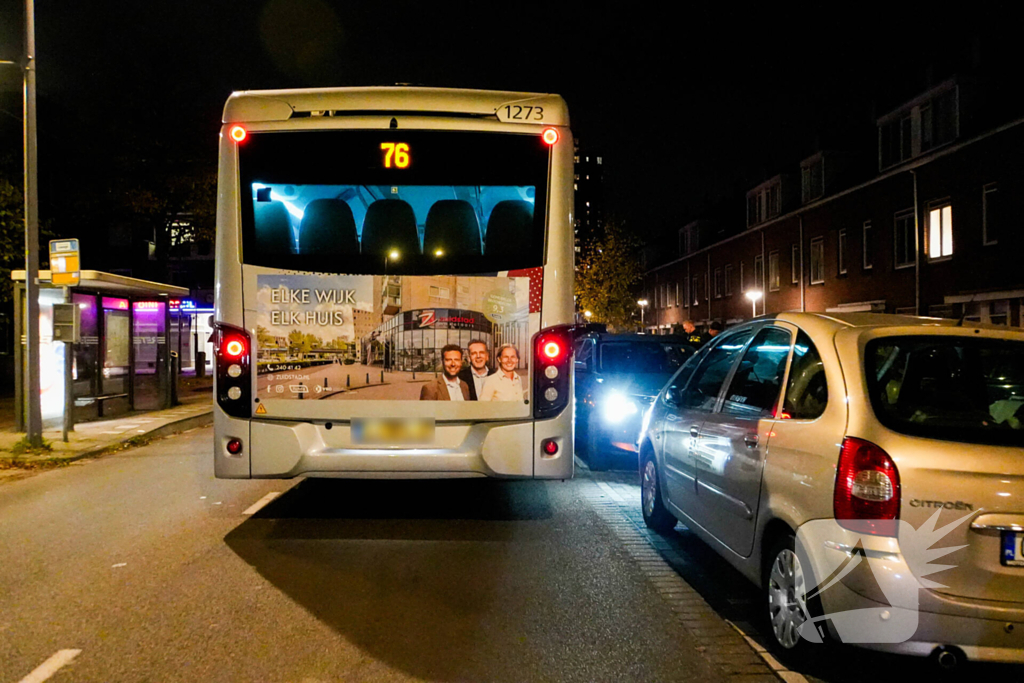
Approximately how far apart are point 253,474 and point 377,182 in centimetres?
232

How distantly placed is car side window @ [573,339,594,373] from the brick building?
8.83 m

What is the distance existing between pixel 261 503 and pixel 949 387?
235 inches

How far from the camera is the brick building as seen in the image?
68.2 feet

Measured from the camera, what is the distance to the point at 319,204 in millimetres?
6059

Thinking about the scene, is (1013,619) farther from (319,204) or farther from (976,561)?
(319,204)

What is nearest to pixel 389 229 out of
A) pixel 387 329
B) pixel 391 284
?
pixel 391 284

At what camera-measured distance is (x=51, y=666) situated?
387cm

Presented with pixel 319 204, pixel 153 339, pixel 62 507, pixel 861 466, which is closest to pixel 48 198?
pixel 153 339

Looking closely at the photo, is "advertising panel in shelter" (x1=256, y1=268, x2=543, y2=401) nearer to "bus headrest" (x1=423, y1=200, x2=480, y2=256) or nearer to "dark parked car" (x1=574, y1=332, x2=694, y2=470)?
"bus headrest" (x1=423, y1=200, x2=480, y2=256)

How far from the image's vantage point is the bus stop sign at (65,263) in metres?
11.9

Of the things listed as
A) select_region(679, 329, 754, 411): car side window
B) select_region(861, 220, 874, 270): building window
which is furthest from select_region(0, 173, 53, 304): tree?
select_region(861, 220, 874, 270): building window

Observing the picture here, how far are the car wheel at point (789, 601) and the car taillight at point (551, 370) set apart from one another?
7.41ft

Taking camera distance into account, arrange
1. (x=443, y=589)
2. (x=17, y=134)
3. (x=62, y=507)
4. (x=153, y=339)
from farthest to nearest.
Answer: (x=17, y=134) < (x=153, y=339) < (x=62, y=507) < (x=443, y=589)

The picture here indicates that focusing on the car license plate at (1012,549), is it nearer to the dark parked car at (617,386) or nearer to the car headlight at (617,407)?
the dark parked car at (617,386)
